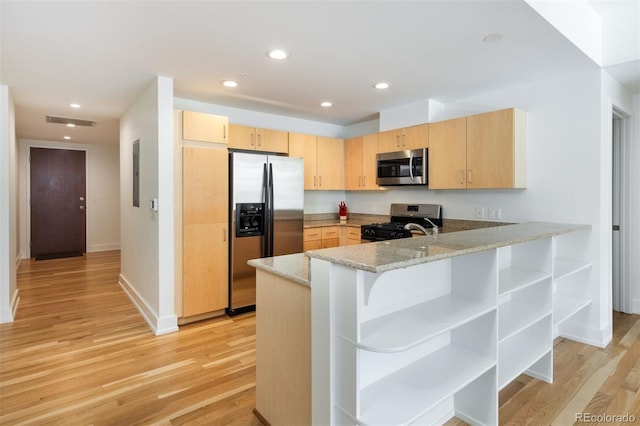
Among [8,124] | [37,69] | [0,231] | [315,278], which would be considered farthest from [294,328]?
[8,124]

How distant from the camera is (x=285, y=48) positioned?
8.55 feet

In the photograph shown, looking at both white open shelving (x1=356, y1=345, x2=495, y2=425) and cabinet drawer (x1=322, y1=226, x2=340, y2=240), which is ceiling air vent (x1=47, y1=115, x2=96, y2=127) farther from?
white open shelving (x1=356, y1=345, x2=495, y2=425)

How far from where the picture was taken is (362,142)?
16.0ft

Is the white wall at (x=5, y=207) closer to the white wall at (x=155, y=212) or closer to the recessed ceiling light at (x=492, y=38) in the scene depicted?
the white wall at (x=155, y=212)

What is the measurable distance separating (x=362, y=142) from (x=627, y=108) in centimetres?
285

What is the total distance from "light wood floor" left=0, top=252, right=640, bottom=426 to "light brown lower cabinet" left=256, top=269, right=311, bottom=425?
0.26 metres

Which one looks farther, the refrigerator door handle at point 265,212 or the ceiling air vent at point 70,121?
the ceiling air vent at point 70,121

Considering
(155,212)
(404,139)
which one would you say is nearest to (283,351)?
(155,212)

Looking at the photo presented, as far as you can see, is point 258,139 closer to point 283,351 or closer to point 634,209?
point 283,351

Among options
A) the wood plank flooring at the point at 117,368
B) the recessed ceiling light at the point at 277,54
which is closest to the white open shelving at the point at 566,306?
the wood plank flooring at the point at 117,368

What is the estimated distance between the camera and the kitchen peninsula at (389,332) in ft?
4.85

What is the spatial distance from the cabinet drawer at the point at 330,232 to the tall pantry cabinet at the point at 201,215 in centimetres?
142
